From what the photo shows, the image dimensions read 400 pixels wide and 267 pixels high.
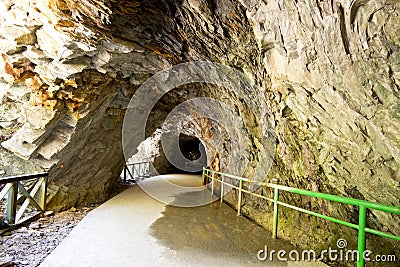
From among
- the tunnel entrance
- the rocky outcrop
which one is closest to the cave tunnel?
the tunnel entrance

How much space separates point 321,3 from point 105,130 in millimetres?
7288

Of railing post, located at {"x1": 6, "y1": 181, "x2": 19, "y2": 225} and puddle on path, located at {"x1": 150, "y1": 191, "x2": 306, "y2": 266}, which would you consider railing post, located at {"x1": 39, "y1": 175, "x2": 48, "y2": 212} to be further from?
puddle on path, located at {"x1": 150, "y1": 191, "x2": 306, "y2": 266}

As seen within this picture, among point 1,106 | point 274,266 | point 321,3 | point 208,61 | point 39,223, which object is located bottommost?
point 39,223

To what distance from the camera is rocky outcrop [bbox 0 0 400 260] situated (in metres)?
2.47

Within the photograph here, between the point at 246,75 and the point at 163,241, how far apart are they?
3.35 meters

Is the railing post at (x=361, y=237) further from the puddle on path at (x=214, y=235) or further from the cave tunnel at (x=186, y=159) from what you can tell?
the cave tunnel at (x=186, y=159)

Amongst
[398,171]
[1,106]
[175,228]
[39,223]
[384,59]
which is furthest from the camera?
[1,106]

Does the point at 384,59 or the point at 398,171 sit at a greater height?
the point at 384,59


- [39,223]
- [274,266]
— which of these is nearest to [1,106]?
[39,223]

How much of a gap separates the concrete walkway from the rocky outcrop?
3.61 feet

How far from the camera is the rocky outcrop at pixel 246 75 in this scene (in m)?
2.47

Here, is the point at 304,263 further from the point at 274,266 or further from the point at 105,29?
the point at 105,29

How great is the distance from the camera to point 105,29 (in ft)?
15.1

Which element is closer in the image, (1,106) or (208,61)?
(208,61)
